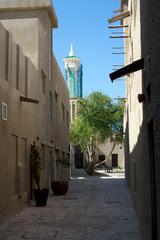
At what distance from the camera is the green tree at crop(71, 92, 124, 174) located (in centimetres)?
3800

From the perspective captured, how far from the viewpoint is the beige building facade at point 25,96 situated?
11281 mm

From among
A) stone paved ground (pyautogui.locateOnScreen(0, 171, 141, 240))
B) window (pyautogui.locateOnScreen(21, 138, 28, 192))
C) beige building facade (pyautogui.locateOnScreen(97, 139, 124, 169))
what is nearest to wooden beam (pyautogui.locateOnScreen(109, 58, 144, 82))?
stone paved ground (pyautogui.locateOnScreen(0, 171, 141, 240))

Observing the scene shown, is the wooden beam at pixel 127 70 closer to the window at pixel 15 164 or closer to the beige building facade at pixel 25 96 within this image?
the beige building facade at pixel 25 96

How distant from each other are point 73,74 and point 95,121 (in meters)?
22.7

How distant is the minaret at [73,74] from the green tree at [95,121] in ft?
63.4

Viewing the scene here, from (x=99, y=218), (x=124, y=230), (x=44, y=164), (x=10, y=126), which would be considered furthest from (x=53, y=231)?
(x=44, y=164)

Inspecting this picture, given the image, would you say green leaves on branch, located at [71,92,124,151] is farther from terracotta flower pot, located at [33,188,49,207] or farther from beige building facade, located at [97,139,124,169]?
terracotta flower pot, located at [33,188,49,207]

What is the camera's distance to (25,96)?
13.9 meters

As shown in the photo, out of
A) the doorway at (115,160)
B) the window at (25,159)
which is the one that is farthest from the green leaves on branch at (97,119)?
the window at (25,159)

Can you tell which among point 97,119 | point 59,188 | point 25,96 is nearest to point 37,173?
point 25,96

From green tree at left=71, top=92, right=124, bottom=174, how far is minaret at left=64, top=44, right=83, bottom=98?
19.3 m

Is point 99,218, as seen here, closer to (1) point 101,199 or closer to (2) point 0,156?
(2) point 0,156

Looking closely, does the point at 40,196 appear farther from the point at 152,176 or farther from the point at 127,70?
the point at 127,70

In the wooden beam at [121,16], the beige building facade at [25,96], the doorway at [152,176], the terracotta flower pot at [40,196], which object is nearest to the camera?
the doorway at [152,176]
